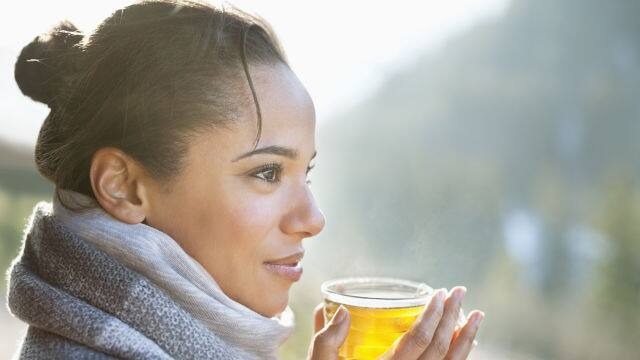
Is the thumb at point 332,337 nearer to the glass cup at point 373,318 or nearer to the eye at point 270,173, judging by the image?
the glass cup at point 373,318

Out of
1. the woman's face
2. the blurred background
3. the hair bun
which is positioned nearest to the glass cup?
the woman's face

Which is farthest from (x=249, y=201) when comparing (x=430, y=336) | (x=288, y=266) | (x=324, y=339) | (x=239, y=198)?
(x=430, y=336)

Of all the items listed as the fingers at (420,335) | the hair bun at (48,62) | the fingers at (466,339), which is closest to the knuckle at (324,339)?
the fingers at (420,335)

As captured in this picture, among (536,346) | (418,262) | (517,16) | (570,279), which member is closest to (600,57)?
(517,16)

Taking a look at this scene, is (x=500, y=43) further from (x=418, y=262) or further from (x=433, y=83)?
(x=418, y=262)

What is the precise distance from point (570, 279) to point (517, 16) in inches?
238

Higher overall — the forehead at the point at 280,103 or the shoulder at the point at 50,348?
the forehead at the point at 280,103

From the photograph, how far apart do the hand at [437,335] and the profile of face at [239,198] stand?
201 millimetres

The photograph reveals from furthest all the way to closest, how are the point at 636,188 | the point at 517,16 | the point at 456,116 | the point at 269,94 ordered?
the point at 517,16
the point at 456,116
the point at 636,188
the point at 269,94

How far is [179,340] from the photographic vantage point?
2.91ft

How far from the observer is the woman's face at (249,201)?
3.21 ft

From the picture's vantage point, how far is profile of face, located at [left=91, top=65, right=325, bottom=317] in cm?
98

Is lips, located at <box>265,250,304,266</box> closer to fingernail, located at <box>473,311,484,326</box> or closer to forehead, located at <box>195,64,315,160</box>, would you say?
forehead, located at <box>195,64,315,160</box>

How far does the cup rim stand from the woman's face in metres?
0.07
